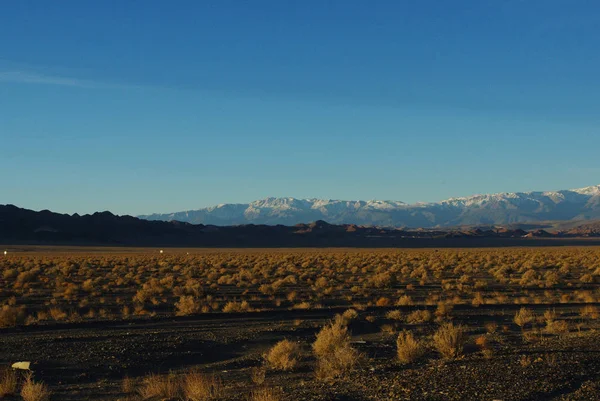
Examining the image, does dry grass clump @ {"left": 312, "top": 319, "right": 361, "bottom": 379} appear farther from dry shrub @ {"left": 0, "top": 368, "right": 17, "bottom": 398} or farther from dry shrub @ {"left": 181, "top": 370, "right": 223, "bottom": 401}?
dry shrub @ {"left": 0, "top": 368, "right": 17, "bottom": 398}

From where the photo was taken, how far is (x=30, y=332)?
686 inches

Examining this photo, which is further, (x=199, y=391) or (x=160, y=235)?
(x=160, y=235)

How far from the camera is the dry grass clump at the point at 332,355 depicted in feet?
37.3

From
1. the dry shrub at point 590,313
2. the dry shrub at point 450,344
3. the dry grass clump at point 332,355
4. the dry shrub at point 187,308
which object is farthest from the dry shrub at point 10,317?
the dry shrub at point 590,313

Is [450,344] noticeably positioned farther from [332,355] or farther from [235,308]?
[235,308]

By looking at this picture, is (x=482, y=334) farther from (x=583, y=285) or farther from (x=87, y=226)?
(x=87, y=226)

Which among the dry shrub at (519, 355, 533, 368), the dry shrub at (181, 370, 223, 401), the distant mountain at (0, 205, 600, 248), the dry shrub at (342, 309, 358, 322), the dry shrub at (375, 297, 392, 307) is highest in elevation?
the distant mountain at (0, 205, 600, 248)

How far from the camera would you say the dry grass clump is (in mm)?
11375

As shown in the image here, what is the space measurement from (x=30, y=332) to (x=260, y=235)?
134 meters

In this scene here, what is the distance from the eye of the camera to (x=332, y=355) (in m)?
12.9

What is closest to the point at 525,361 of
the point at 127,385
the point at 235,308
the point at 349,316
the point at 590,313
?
the point at 127,385

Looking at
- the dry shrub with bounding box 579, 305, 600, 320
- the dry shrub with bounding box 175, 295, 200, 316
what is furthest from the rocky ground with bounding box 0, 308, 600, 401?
the dry shrub with bounding box 579, 305, 600, 320

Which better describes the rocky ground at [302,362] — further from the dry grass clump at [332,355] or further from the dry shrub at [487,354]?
the dry grass clump at [332,355]

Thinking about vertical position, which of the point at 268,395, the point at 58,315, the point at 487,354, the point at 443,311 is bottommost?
the point at 443,311
